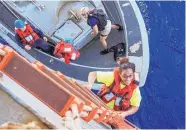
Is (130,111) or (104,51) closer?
(130,111)

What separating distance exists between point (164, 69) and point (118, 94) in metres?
1.65

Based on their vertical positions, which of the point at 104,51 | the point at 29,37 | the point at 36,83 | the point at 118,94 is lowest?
the point at 104,51

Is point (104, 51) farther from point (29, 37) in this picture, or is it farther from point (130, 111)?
point (130, 111)

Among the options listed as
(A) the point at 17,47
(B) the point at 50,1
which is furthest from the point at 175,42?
(A) the point at 17,47

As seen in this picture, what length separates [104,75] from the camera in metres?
3.88

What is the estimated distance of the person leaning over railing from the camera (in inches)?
150

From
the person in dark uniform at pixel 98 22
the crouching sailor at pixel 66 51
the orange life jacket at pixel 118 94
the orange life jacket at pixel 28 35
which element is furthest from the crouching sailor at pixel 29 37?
the orange life jacket at pixel 118 94

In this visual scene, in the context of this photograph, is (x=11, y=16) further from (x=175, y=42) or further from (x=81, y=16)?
(x=175, y=42)

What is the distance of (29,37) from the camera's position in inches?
204

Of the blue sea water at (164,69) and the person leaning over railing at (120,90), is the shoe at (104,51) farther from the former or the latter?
the person leaning over railing at (120,90)

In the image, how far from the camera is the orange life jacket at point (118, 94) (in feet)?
12.6

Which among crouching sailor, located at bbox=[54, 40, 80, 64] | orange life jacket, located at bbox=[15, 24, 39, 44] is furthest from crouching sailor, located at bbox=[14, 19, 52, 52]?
crouching sailor, located at bbox=[54, 40, 80, 64]

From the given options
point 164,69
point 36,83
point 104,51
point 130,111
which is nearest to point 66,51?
point 104,51

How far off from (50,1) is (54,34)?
1.47 ft
